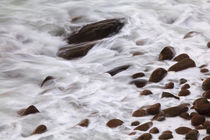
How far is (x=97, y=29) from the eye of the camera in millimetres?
5180

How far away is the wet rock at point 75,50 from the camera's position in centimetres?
470

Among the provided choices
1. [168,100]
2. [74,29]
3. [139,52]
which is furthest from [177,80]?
[74,29]

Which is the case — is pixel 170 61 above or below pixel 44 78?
above

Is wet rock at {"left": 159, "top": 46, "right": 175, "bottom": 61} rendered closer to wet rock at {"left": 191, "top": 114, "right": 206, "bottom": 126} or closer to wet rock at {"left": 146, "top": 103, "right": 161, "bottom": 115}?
wet rock at {"left": 146, "top": 103, "right": 161, "bottom": 115}

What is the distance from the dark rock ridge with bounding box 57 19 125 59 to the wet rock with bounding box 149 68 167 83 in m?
1.30

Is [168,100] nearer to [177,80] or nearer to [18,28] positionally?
[177,80]

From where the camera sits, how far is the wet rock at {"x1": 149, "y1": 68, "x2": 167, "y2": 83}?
12.0 ft

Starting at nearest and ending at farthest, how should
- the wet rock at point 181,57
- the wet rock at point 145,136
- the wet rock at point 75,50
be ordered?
1. the wet rock at point 145,136
2. the wet rock at point 181,57
3. the wet rock at point 75,50

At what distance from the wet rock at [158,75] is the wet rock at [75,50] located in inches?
51.1

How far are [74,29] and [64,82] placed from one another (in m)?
1.61

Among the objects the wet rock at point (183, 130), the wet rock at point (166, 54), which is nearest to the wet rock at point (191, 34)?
the wet rock at point (166, 54)

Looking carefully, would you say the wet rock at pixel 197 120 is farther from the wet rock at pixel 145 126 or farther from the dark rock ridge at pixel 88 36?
the dark rock ridge at pixel 88 36

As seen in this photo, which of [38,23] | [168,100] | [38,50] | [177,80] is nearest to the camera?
[168,100]

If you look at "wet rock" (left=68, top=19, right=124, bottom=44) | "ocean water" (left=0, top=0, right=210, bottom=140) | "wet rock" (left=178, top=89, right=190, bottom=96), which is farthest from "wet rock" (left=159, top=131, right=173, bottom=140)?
"wet rock" (left=68, top=19, right=124, bottom=44)
